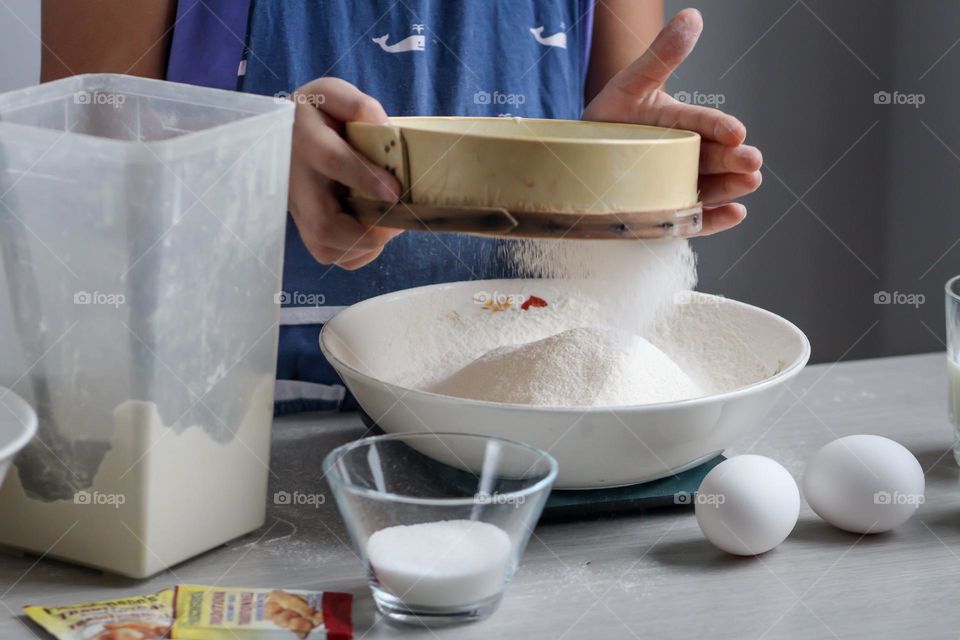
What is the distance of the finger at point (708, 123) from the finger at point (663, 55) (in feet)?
0.13

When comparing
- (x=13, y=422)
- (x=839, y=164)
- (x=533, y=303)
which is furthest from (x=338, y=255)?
(x=839, y=164)

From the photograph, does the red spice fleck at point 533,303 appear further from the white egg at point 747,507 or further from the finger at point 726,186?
the white egg at point 747,507

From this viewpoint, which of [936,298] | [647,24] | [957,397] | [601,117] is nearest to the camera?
[957,397]

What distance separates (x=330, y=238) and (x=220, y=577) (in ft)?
0.99

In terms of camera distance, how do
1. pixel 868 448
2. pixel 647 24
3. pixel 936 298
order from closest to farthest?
1. pixel 868 448
2. pixel 647 24
3. pixel 936 298

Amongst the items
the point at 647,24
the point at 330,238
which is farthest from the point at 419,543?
the point at 647,24

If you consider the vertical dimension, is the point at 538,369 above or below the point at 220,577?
above

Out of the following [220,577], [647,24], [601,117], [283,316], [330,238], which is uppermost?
[647,24]

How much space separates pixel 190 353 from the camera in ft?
2.58

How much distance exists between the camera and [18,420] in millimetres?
768

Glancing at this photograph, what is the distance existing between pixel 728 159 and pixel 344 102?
0.37m

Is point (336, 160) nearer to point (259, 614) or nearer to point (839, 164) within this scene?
point (259, 614)

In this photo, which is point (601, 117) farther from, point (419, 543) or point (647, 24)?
point (419, 543)

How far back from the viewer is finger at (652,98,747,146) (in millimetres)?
1014
